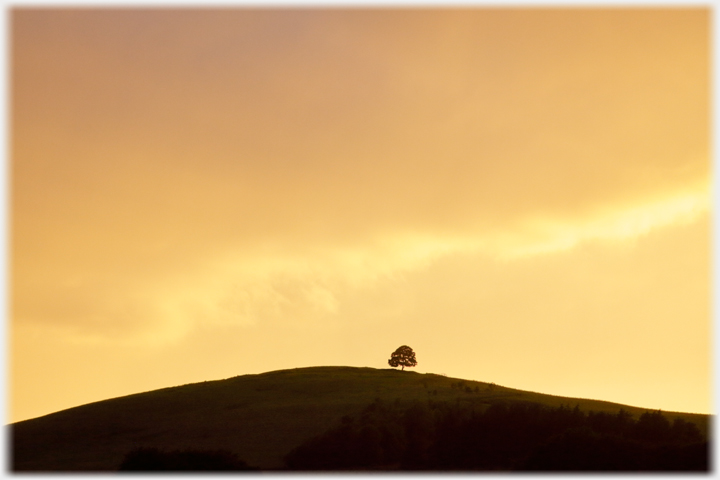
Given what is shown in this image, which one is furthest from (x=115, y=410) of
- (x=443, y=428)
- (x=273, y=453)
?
(x=443, y=428)

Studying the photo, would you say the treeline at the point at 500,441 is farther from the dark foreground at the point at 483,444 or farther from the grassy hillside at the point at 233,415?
the grassy hillside at the point at 233,415

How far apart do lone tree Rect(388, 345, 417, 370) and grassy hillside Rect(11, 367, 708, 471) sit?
900 cm

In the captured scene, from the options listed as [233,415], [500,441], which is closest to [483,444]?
[500,441]

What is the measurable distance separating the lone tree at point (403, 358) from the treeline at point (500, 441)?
32124 millimetres

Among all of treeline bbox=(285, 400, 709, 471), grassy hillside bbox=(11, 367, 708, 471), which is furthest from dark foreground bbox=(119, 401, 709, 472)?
grassy hillside bbox=(11, 367, 708, 471)

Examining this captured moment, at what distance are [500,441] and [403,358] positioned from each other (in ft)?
149

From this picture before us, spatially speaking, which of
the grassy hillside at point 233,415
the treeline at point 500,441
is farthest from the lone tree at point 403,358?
the treeline at point 500,441

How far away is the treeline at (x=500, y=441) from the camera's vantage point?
156ft

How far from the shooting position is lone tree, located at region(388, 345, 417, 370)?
338ft

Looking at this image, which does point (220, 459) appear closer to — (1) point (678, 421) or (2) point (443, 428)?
(2) point (443, 428)

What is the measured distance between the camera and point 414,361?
103125mm

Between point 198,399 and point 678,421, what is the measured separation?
45.6 meters

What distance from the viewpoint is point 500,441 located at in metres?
57.9

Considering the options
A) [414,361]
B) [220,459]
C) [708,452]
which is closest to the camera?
[708,452]
